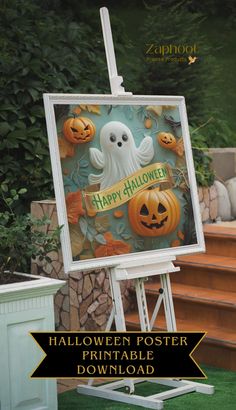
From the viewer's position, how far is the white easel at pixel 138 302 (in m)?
5.07

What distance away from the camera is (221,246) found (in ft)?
22.7

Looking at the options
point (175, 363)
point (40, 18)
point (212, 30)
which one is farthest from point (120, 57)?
point (175, 363)

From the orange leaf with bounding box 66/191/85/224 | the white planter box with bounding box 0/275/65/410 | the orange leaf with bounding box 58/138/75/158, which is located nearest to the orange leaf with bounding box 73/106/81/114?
the orange leaf with bounding box 58/138/75/158

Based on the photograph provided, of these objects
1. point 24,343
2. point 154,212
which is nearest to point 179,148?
point 154,212

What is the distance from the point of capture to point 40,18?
7480 millimetres

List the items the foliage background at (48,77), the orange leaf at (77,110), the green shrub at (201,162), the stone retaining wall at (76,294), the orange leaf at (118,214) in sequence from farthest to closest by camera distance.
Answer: the green shrub at (201,162) → the foliage background at (48,77) → the stone retaining wall at (76,294) → the orange leaf at (118,214) → the orange leaf at (77,110)

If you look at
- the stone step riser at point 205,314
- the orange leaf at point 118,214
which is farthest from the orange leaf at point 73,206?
the stone step riser at point 205,314

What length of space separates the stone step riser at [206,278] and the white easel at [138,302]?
1165mm

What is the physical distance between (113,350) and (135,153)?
1.16 metres

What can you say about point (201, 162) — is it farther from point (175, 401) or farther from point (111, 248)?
point (175, 401)

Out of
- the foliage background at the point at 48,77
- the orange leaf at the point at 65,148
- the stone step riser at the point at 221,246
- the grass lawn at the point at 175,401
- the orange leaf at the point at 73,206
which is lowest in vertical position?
the grass lawn at the point at 175,401

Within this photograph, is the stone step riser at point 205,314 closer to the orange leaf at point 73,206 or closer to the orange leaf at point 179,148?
the orange leaf at point 179,148

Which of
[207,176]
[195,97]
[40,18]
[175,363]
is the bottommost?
[175,363]

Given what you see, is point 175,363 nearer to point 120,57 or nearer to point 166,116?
point 166,116
